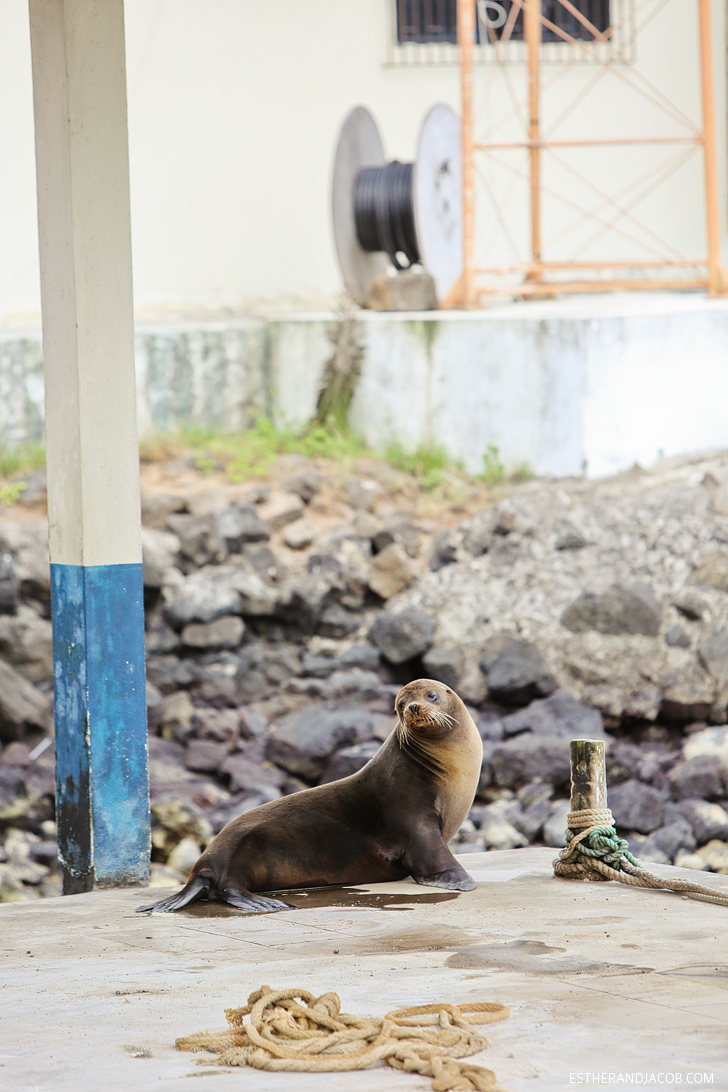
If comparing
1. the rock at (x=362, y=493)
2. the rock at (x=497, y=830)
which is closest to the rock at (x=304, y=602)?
the rock at (x=362, y=493)

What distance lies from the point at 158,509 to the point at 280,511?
1117 mm

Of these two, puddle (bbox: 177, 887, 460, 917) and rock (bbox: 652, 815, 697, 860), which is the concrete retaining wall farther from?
puddle (bbox: 177, 887, 460, 917)

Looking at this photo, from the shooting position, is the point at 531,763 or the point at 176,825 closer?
the point at 176,825

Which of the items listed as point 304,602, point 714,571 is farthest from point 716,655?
point 304,602

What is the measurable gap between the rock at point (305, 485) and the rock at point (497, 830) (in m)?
5.01

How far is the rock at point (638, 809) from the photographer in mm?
7922

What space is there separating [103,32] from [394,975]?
4.09 meters

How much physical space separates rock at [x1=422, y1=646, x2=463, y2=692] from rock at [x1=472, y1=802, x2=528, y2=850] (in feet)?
6.51

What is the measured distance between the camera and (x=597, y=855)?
5016 millimetres

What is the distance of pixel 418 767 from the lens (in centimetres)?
513

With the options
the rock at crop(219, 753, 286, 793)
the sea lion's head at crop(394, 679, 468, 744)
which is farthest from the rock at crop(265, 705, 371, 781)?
the sea lion's head at crop(394, 679, 468, 744)

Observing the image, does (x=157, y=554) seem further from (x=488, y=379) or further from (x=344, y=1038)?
(x=344, y=1038)

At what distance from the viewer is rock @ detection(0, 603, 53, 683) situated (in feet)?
33.8

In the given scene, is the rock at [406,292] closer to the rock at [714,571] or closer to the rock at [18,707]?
the rock at [714,571]
